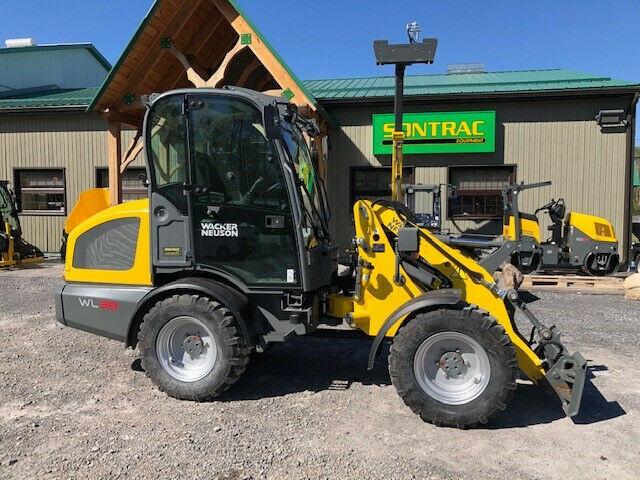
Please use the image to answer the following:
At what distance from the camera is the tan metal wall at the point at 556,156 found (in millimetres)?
12109

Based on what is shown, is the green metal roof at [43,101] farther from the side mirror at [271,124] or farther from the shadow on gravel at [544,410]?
the shadow on gravel at [544,410]

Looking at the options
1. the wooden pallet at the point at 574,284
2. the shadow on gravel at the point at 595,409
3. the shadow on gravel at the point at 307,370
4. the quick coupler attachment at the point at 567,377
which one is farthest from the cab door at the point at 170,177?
the wooden pallet at the point at 574,284

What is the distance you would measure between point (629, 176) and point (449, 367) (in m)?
10.7

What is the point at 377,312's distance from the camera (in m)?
4.21

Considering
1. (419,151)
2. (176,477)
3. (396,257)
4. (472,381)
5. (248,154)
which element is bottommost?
(176,477)

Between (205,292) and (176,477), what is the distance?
1432 millimetres

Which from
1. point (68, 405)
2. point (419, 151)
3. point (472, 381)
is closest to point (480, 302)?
point (472, 381)

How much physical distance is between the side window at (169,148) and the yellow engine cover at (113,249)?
1.19 ft

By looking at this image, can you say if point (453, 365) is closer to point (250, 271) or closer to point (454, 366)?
point (454, 366)

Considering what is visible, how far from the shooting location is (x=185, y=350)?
4336 mm

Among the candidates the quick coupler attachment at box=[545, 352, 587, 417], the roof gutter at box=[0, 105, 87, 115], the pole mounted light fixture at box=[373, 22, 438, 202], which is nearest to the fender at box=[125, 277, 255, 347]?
the quick coupler attachment at box=[545, 352, 587, 417]

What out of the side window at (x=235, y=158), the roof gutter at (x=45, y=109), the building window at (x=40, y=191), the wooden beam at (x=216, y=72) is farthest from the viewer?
the building window at (x=40, y=191)

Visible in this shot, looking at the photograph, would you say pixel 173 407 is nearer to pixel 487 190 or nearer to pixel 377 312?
pixel 377 312

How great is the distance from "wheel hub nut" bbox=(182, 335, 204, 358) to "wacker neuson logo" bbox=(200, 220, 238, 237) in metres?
0.89
